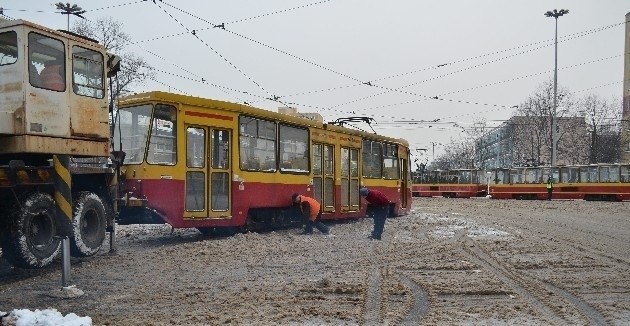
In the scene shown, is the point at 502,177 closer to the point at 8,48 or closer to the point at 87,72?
the point at 87,72

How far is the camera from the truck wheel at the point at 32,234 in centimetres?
816

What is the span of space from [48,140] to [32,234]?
138 cm

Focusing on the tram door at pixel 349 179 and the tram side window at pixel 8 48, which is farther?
the tram door at pixel 349 179

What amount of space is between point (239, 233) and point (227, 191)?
1184 millimetres

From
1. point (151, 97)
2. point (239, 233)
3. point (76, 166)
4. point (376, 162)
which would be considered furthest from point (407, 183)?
point (76, 166)

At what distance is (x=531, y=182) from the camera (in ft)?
145

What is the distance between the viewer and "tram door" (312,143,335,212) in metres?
16.9

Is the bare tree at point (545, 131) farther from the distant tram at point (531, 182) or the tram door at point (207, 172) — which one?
the tram door at point (207, 172)

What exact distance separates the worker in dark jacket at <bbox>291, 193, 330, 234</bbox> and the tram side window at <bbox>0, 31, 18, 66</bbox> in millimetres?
8264

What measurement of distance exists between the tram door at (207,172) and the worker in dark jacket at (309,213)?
2573 millimetres

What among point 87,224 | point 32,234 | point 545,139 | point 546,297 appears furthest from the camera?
point 545,139

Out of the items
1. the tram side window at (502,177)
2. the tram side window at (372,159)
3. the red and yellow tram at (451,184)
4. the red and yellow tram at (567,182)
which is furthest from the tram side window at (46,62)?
the red and yellow tram at (451,184)

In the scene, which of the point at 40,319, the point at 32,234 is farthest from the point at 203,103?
the point at 40,319

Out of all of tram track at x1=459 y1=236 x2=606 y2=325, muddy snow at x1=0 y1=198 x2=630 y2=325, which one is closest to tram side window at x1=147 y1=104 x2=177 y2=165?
muddy snow at x1=0 y1=198 x2=630 y2=325
